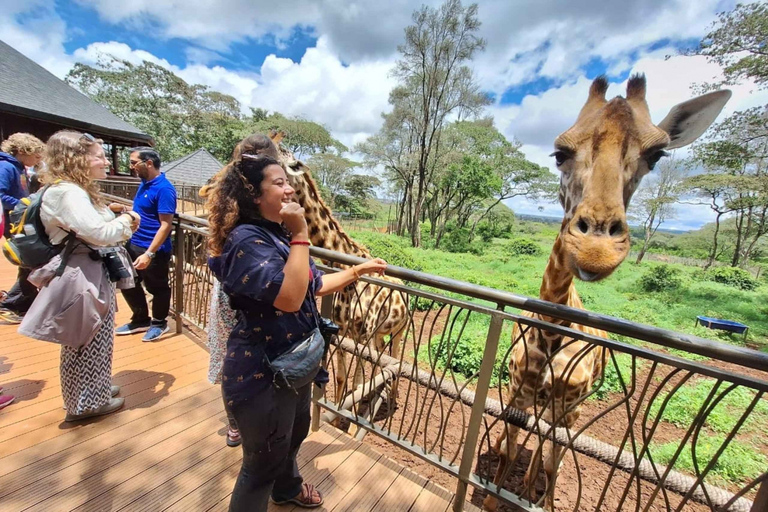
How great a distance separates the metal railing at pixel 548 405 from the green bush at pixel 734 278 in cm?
1379

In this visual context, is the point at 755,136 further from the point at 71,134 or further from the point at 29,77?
the point at 29,77

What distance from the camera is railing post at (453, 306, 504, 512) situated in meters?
1.64

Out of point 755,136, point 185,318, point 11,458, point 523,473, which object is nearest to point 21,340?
point 185,318

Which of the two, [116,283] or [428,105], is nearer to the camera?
[116,283]

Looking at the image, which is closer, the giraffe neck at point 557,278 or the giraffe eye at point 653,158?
the giraffe eye at point 653,158

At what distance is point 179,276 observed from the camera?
3.55m

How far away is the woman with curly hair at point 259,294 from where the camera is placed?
1.19m

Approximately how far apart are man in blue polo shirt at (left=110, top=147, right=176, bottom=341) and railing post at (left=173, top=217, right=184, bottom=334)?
83 millimetres

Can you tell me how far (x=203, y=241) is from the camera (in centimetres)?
347

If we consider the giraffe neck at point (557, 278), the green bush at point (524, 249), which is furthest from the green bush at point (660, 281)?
the giraffe neck at point (557, 278)

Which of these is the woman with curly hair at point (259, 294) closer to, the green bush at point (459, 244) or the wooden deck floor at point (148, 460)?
the wooden deck floor at point (148, 460)

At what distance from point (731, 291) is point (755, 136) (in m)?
6.39

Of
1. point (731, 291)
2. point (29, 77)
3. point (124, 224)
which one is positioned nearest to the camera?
point (124, 224)

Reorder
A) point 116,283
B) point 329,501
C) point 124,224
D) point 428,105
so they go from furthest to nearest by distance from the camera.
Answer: point 428,105 → point 116,283 → point 124,224 → point 329,501
